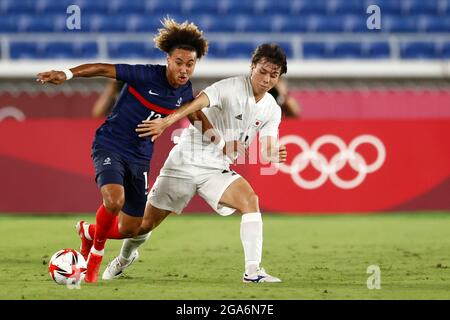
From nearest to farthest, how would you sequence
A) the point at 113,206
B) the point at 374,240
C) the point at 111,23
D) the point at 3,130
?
the point at 113,206
the point at 374,240
the point at 3,130
the point at 111,23

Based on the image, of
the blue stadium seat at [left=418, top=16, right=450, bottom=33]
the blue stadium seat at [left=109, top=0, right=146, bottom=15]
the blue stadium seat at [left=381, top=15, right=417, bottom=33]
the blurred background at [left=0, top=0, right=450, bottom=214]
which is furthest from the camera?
the blue stadium seat at [left=109, top=0, right=146, bottom=15]

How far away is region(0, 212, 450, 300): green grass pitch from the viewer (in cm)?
689

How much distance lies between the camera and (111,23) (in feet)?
61.1

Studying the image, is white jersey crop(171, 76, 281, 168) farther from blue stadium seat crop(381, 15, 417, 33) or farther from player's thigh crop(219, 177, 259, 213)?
blue stadium seat crop(381, 15, 417, 33)

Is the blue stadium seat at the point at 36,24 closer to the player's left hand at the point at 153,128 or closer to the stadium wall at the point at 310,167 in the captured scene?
the stadium wall at the point at 310,167

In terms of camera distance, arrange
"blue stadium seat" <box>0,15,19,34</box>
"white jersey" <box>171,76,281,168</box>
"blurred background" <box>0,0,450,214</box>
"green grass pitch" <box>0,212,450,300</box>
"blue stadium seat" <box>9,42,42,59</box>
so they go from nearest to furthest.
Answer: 1. "green grass pitch" <box>0,212,450,300</box>
2. "white jersey" <box>171,76,281,168</box>
3. "blurred background" <box>0,0,450,214</box>
4. "blue stadium seat" <box>9,42,42,59</box>
5. "blue stadium seat" <box>0,15,19,34</box>

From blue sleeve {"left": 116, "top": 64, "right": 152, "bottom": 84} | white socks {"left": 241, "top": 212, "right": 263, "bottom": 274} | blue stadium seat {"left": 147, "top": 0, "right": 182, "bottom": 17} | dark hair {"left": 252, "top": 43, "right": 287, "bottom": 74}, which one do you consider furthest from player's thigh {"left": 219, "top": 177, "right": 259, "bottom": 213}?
blue stadium seat {"left": 147, "top": 0, "right": 182, "bottom": 17}

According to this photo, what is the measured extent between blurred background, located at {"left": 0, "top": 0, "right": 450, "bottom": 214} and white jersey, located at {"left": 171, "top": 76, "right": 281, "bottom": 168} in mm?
5677

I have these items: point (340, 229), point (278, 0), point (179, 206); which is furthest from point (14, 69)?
point (179, 206)

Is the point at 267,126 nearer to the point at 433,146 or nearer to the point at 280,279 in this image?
the point at 280,279

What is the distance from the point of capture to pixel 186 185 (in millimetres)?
7754

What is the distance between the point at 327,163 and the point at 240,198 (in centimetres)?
621

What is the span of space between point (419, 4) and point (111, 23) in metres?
5.91

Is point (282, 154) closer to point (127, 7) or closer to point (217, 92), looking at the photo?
point (217, 92)
